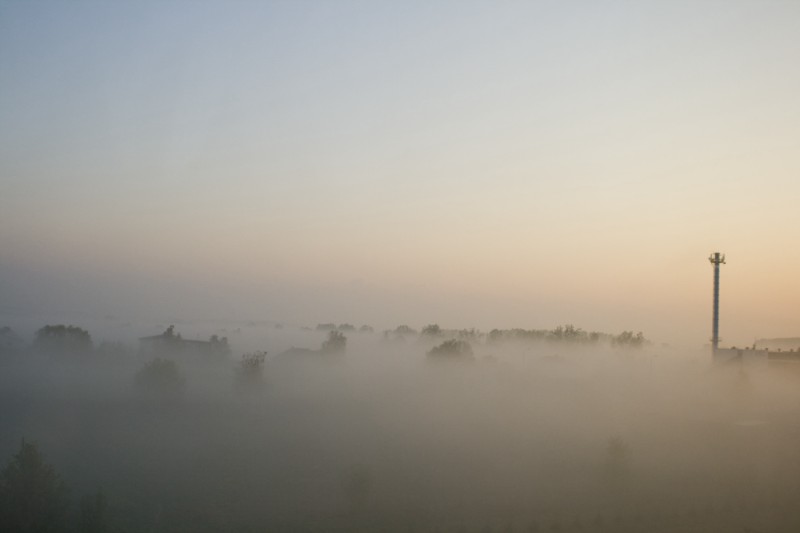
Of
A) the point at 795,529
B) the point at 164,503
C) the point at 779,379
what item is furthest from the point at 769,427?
the point at 164,503

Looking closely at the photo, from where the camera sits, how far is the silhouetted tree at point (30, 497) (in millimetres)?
32375

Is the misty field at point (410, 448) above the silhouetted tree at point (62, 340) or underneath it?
underneath

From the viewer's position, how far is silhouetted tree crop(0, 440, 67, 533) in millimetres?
32375

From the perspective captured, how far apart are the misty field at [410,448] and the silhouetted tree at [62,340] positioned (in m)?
10.8

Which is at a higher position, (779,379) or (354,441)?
(779,379)

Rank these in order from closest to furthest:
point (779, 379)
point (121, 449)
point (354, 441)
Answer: point (121, 449) < point (354, 441) < point (779, 379)

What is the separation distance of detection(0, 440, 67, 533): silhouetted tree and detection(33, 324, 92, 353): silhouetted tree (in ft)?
203

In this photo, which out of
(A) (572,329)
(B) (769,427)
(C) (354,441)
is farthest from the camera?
(A) (572,329)

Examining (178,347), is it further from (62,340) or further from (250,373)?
(250,373)

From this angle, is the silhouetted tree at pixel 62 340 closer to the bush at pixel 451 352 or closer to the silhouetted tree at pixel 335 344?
the silhouetted tree at pixel 335 344

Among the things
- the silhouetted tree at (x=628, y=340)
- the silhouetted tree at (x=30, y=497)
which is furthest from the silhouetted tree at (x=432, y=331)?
the silhouetted tree at (x=30, y=497)

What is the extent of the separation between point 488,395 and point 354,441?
25.3 m

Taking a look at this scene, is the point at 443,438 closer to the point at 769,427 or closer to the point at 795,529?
the point at 795,529

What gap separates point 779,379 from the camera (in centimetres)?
7131
